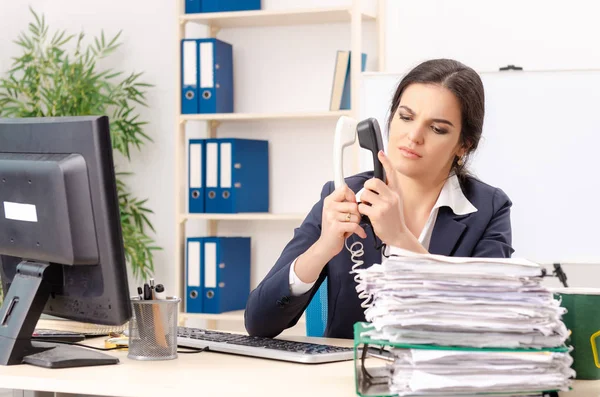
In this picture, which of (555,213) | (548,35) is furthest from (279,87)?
(555,213)

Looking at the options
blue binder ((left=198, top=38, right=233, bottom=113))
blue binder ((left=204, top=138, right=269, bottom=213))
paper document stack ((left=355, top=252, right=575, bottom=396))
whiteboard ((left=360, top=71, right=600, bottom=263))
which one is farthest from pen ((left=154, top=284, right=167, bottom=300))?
blue binder ((left=198, top=38, right=233, bottom=113))

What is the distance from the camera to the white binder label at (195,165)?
3869mm

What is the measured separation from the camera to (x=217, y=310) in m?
3.83

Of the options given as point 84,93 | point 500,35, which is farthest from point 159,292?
point 84,93

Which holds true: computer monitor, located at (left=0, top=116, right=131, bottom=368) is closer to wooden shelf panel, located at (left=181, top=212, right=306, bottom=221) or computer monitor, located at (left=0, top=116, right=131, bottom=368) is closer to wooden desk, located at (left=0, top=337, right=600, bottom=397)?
wooden desk, located at (left=0, top=337, right=600, bottom=397)

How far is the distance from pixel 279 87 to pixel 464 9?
901 millimetres

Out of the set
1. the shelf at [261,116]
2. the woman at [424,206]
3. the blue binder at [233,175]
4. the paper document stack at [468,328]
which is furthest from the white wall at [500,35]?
the paper document stack at [468,328]

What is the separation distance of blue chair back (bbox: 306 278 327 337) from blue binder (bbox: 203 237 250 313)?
1755mm

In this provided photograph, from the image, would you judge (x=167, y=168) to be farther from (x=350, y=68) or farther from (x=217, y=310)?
(x=350, y=68)

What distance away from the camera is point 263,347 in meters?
1.66

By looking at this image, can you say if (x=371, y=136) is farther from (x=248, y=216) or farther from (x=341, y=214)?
(x=248, y=216)

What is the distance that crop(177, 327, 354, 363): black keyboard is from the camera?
158 cm

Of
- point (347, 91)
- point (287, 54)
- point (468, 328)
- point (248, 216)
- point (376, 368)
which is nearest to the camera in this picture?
point (468, 328)

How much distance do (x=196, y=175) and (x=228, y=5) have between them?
760mm
